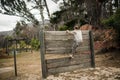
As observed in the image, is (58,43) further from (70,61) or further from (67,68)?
(67,68)

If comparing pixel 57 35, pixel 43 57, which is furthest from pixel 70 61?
pixel 43 57

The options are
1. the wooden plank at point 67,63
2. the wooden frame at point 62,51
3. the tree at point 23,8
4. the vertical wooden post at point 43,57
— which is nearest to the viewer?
the vertical wooden post at point 43,57

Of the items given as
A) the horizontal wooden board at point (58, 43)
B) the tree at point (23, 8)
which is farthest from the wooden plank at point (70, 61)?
the tree at point (23, 8)

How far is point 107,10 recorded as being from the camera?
1852cm

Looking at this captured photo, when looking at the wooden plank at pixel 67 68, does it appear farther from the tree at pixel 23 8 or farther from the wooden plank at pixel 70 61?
the tree at pixel 23 8

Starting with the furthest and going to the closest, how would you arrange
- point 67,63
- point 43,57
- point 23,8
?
1. point 23,8
2. point 67,63
3. point 43,57

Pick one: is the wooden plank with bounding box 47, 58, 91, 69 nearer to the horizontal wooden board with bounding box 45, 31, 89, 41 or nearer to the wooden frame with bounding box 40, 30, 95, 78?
the wooden frame with bounding box 40, 30, 95, 78

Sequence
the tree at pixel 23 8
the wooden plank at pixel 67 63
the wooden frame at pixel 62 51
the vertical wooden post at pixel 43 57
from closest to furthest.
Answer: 1. the vertical wooden post at pixel 43 57
2. the wooden frame at pixel 62 51
3. the wooden plank at pixel 67 63
4. the tree at pixel 23 8

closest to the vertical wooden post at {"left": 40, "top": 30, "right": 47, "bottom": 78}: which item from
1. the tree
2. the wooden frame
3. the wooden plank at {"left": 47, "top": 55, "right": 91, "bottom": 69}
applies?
the wooden frame

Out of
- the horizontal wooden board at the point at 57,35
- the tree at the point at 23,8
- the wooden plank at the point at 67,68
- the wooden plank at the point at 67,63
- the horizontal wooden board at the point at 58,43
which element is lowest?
the wooden plank at the point at 67,68

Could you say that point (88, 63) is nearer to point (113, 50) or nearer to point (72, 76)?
point (72, 76)

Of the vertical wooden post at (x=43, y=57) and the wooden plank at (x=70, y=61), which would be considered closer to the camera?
the vertical wooden post at (x=43, y=57)

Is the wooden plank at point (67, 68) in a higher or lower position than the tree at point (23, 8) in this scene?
lower

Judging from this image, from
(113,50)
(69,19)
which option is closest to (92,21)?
(69,19)
